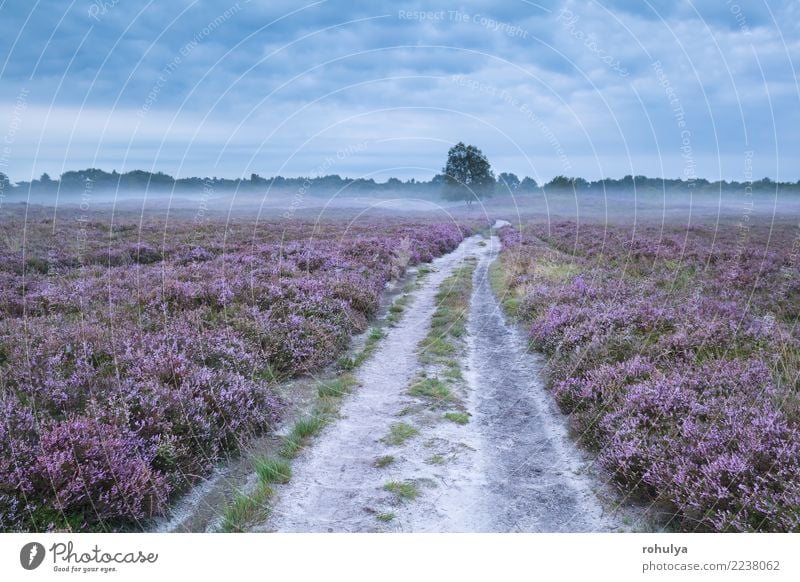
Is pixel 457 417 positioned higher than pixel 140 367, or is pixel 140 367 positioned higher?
pixel 140 367

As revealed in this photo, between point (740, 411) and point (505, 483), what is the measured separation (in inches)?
120

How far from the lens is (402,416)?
752cm

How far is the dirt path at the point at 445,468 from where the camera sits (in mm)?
4883

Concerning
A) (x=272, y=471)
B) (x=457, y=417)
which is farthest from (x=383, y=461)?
(x=457, y=417)

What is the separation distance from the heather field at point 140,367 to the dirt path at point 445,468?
1.36 metres

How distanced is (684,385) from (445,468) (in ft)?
12.6

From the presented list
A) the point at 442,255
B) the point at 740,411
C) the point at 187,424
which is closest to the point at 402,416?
the point at 187,424

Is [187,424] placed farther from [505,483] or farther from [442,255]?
[442,255]
